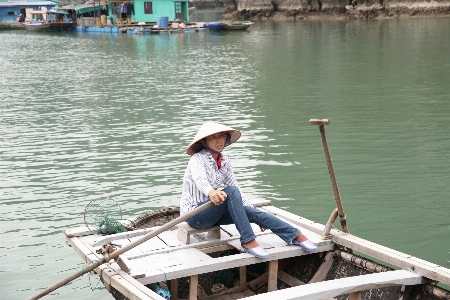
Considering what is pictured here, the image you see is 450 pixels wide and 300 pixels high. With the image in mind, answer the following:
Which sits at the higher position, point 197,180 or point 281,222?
point 197,180

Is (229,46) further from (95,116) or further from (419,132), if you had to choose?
(419,132)

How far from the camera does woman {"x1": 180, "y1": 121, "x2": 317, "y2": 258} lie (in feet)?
17.4

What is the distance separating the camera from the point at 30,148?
42.2 feet

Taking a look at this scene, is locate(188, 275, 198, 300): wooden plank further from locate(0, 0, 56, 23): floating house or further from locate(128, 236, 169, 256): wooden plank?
locate(0, 0, 56, 23): floating house

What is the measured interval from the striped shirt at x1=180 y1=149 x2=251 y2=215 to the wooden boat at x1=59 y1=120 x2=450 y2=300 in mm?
239

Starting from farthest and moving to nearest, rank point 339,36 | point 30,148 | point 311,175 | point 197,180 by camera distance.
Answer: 1. point 339,36
2. point 30,148
3. point 311,175
4. point 197,180

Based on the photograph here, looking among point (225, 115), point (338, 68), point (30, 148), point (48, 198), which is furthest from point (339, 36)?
point (48, 198)

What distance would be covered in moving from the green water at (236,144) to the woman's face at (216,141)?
228 cm

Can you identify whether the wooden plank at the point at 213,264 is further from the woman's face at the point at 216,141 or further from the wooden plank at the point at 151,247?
the woman's face at the point at 216,141

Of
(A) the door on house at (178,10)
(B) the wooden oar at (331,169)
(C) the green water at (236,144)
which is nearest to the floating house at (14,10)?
(A) the door on house at (178,10)

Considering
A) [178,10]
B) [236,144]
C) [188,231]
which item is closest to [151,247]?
[188,231]

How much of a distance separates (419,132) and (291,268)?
800 cm

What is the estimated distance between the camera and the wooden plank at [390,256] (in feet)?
15.4

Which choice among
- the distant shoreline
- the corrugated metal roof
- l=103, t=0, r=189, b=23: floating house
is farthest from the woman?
the corrugated metal roof
